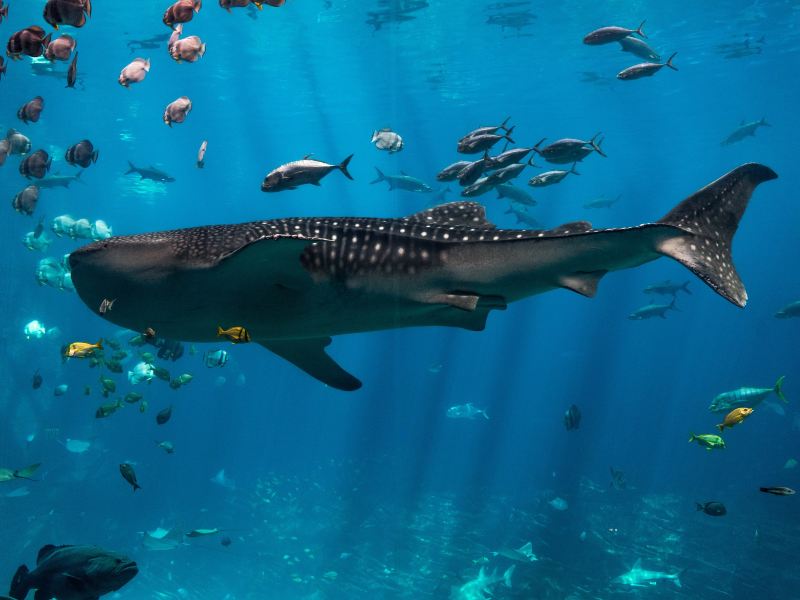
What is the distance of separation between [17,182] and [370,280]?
44328mm

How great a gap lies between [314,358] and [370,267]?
4.77 ft

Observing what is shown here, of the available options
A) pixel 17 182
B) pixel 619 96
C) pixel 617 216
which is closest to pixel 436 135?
pixel 619 96

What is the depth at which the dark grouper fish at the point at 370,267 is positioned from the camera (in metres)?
3.53

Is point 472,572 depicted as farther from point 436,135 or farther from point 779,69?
point 436,135

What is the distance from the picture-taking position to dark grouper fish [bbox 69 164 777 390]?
3527 millimetres

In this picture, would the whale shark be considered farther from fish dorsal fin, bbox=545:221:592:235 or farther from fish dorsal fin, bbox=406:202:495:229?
fish dorsal fin, bbox=545:221:592:235

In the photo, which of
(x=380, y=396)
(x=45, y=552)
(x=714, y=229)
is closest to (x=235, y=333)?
(x=45, y=552)

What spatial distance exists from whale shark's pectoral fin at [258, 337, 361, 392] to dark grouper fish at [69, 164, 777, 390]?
1.89ft

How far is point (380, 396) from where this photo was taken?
5269 cm

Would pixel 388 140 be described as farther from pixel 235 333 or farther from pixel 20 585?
pixel 20 585

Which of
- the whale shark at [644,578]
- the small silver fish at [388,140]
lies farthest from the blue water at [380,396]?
the small silver fish at [388,140]

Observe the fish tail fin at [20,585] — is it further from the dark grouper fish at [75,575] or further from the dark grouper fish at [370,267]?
the dark grouper fish at [370,267]

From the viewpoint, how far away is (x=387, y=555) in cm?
1853

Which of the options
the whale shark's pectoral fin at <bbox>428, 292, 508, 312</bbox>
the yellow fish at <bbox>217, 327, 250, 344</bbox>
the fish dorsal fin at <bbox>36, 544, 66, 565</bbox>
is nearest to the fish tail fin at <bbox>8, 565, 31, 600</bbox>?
the fish dorsal fin at <bbox>36, 544, 66, 565</bbox>
